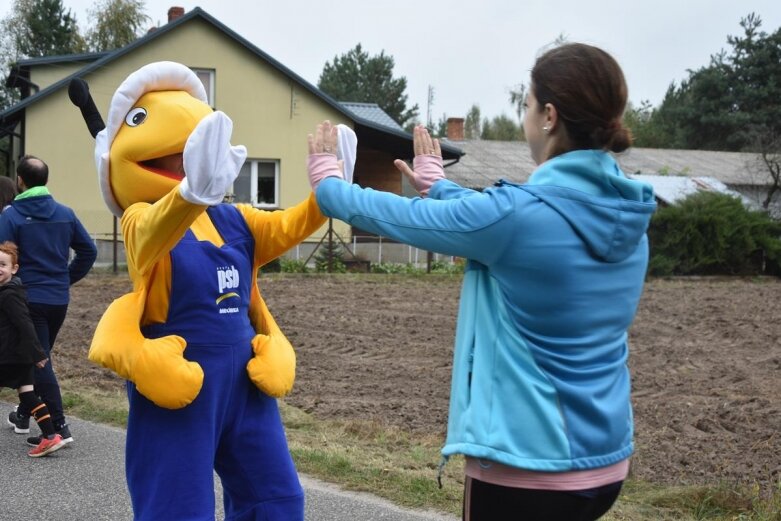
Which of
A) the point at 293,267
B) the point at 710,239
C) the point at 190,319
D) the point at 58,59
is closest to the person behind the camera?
the point at 190,319

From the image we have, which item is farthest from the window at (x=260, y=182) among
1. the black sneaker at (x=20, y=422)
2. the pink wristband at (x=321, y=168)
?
the pink wristband at (x=321, y=168)

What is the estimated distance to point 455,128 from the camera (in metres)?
41.7

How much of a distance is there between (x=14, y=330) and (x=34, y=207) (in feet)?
2.98

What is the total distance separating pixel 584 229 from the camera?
2.25 metres

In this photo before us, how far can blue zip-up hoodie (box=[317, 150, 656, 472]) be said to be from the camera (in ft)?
7.32

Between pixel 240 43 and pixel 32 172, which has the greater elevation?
pixel 240 43

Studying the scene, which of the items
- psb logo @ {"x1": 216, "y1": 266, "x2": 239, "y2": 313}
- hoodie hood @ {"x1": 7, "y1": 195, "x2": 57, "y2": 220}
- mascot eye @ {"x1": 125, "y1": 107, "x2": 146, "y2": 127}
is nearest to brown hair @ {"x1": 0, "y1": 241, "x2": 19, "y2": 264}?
hoodie hood @ {"x1": 7, "y1": 195, "x2": 57, "y2": 220}

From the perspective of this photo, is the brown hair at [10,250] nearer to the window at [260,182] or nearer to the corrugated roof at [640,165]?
the window at [260,182]

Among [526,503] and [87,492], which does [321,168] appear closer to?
[526,503]

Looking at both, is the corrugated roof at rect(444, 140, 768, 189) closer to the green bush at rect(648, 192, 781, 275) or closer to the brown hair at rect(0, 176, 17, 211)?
the green bush at rect(648, 192, 781, 275)

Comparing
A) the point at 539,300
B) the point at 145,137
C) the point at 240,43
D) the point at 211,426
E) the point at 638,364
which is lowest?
the point at 638,364

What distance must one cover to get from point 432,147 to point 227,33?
2292cm

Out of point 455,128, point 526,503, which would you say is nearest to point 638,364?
point 526,503

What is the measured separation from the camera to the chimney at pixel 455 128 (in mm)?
41562
